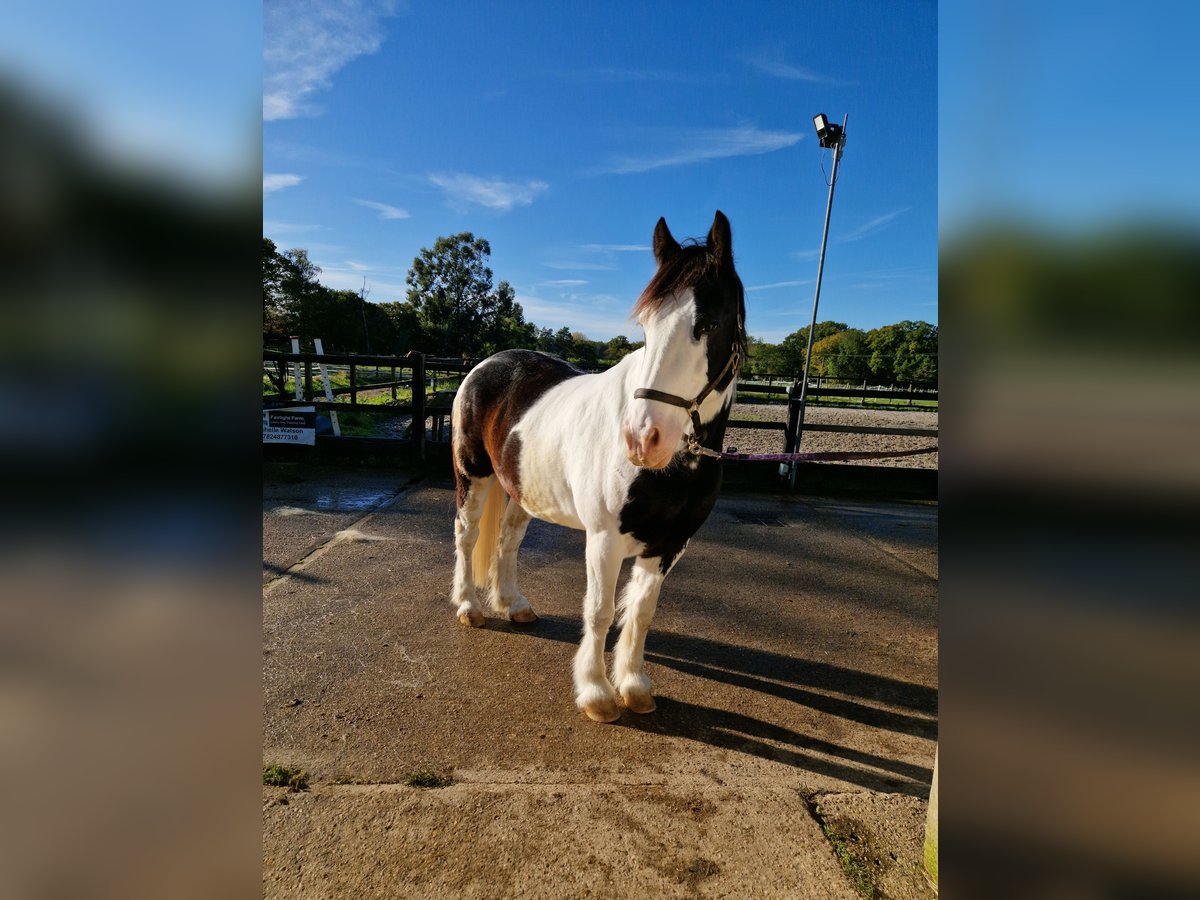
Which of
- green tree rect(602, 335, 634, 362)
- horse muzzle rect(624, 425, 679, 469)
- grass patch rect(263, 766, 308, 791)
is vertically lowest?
grass patch rect(263, 766, 308, 791)

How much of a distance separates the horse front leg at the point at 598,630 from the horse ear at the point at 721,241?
3.79 ft

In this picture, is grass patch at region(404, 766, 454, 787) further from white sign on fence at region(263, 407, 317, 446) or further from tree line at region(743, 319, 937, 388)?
tree line at region(743, 319, 937, 388)

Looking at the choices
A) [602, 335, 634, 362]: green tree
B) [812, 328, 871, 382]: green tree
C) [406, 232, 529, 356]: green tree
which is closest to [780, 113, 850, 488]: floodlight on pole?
[602, 335, 634, 362]: green tree

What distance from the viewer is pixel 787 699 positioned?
8.42 ft

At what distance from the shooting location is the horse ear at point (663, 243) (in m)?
2.11

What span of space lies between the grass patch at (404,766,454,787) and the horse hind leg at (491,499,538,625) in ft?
4.24

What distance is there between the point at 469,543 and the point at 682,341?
1984 mm

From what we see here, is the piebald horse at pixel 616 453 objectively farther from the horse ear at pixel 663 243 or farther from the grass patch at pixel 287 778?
the grass patch at pixel 287 778

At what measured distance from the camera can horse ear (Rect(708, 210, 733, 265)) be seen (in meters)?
2.01

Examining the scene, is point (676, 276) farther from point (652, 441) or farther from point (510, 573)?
point (510, 573)

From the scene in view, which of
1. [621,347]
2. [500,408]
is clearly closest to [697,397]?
[500,408]
